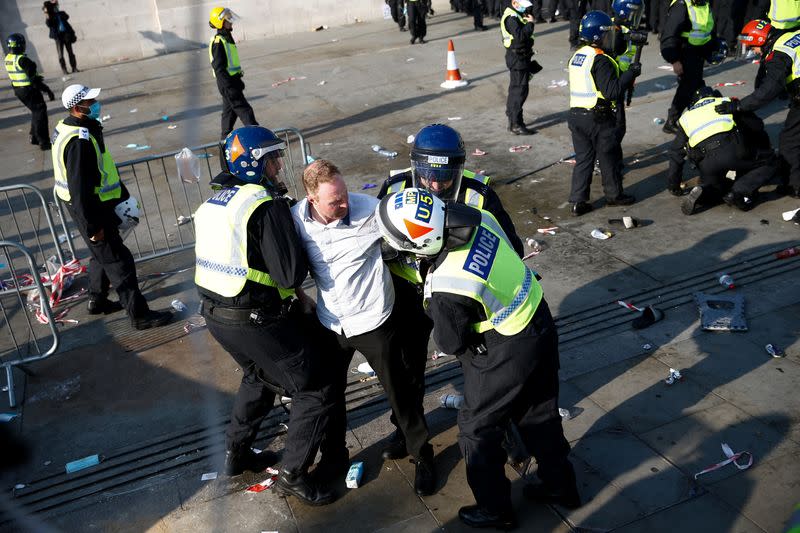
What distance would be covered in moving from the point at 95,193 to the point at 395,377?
3475 millimetres

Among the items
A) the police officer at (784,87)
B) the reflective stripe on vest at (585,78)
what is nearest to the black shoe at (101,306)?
the reflective stripe on vest at (585,78)

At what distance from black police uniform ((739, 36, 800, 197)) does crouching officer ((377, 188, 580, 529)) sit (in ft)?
16.3

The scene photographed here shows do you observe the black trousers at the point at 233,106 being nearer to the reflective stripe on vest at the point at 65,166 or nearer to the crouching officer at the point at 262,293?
the reflective stripe on vest at the point at 65,166

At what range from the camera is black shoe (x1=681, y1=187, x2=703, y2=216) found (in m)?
7.59

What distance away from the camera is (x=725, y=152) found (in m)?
7.53

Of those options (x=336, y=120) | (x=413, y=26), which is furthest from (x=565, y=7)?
(x=336, y=120)

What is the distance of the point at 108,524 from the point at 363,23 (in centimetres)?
2070

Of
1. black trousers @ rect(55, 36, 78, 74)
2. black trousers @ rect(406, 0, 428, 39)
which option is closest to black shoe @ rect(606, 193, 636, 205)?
black trousers @ rect(406, 0, 428, 39)

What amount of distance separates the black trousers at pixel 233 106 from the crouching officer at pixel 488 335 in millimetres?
8156

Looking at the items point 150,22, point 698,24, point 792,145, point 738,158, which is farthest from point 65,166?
point 150,22

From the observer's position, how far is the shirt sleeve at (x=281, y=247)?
3.85 m

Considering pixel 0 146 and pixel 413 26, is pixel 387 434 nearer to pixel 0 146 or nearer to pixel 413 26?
pixel 0 146

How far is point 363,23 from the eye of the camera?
23.0m

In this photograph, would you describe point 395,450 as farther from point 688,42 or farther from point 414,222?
point 688,42
